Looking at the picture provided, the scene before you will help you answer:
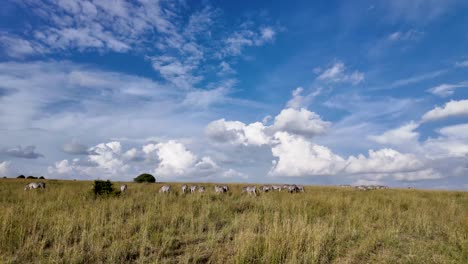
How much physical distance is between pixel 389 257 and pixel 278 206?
6.12 m

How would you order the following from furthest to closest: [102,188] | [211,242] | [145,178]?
[145,178], [102,188], [211,242]

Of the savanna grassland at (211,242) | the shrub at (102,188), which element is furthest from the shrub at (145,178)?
the savanna grassland at (211,242)

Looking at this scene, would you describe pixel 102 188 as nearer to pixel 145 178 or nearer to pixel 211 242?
pixel 211 242

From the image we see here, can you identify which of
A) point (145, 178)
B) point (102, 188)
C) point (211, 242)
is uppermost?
point (145, 178)

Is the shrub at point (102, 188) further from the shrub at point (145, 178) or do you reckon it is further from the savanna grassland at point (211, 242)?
the shrub at point (145, 178)

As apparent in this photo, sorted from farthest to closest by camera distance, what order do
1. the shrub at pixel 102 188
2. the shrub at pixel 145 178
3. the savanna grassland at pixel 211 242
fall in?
the shrub at pixel 145 178, the shrub at pixel 102 188, the savanna grassland at pixel 211 242

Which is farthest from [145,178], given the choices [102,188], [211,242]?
[211,242]

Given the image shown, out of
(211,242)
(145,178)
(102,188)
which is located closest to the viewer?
(211,242)

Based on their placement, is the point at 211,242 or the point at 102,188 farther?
the point at 102,188

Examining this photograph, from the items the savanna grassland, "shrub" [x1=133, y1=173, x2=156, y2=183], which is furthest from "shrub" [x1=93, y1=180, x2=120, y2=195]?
"shrub" [x1=133, y1=173, x2=156, y2=183]

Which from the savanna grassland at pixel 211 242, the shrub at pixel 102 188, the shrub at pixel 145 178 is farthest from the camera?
the shrub at pixel 145 178

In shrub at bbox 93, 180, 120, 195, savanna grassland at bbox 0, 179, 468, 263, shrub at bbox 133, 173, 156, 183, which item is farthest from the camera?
shrub at bbox 133, 173, 156, 183

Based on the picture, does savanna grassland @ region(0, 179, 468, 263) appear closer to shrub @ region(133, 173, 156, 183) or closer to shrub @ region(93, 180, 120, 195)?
shrub @ region(93, 180, 120, 195)

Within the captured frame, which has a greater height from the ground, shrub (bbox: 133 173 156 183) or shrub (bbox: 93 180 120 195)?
shrub (bbox: 133 173 156 183)
